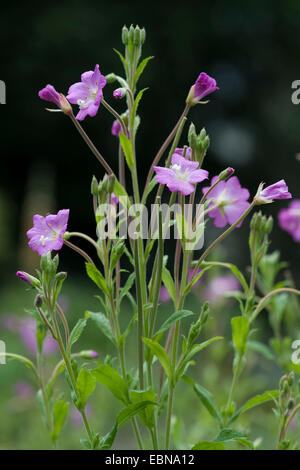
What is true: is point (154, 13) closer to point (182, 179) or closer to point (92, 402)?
point (92, 402)

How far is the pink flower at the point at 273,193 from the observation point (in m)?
0.67

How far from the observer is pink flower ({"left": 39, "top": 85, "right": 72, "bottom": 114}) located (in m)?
0.69

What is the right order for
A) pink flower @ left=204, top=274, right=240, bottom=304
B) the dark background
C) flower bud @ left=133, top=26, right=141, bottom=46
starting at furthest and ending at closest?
1. the dark background
2. pink flower @ left=204, top=274, right=240, bottom=304
3. flower bud @ left=133, top=26, right=141, bottom=46

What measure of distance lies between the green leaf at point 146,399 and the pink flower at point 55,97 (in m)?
0.33

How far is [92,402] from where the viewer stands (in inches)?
79.9

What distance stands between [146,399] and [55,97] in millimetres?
361

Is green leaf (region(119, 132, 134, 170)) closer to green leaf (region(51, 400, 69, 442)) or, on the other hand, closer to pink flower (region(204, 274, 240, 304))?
green leaf (region(51, 400, 69, 442))

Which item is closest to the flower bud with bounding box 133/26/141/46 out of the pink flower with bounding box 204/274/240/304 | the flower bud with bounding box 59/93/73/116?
the flower bud with bounding box 59/93/73/116

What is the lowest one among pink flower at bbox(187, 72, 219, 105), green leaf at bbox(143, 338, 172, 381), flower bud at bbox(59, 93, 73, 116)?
green leaf at bbox(143, 338, 172, 381)

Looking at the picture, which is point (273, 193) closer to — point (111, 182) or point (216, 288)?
point (111, 182)

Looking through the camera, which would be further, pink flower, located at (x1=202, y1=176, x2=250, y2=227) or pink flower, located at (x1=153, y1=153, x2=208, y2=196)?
pink flower, located at (x1=202, y1=176, x2=250, y2=227)

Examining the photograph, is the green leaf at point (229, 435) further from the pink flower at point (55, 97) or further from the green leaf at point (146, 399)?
the pink flower at point (55, 97)

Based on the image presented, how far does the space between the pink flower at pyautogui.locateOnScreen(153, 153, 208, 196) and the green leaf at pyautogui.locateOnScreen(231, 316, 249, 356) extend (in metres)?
0.20

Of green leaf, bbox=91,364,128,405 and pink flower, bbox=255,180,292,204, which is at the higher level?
pink flower, bbox=255,180,292,204
